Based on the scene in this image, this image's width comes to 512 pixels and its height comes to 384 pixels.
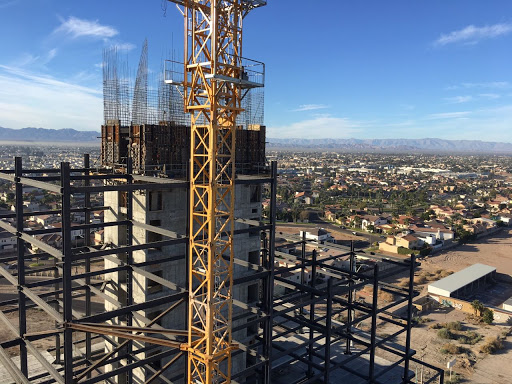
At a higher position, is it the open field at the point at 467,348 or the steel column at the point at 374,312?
the steel column at the point at 374,312

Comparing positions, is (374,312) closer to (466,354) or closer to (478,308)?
(466,354)

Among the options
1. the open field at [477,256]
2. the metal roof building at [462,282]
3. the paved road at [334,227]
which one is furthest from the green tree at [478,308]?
the paved road at [334,227]

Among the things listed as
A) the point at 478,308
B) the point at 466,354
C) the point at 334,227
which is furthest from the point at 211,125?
the point at 334,227

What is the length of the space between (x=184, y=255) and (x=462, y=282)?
3797 centimetres

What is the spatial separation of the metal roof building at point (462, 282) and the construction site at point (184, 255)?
849 inches

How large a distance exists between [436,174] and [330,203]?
324 ft

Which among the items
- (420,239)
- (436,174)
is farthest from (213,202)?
(436,174)

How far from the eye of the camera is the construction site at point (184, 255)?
12.3m

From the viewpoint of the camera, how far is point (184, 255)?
1442 cm

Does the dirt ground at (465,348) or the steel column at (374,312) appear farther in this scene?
the dirt ground at (465,348)

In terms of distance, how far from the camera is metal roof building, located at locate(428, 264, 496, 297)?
40250 mm

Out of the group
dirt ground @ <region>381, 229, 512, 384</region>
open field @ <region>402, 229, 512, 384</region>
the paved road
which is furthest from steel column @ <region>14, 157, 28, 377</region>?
the paved road

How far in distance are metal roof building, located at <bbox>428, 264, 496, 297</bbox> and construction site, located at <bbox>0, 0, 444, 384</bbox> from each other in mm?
21559

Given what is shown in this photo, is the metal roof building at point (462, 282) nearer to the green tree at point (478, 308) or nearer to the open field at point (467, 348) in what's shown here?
the open field at point (467, 348)
